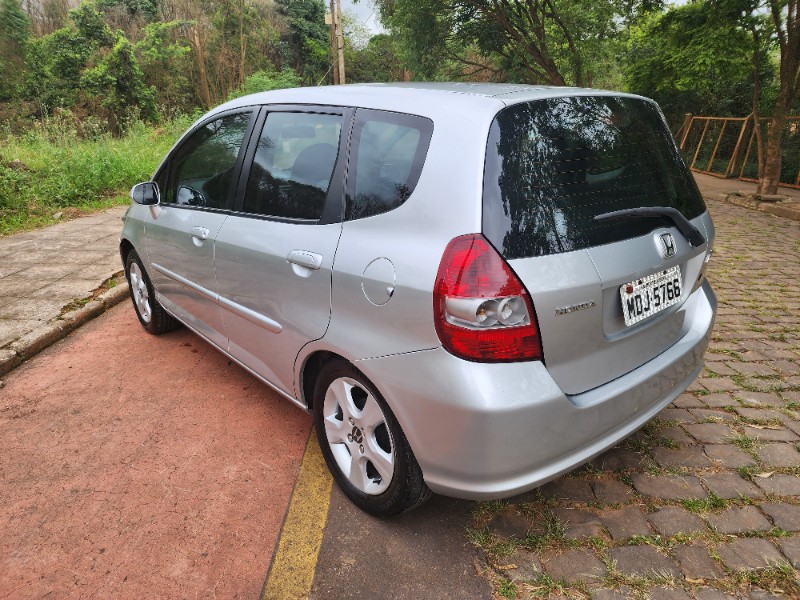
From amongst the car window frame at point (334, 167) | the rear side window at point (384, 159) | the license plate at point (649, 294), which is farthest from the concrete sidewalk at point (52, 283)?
the license plate at point (649, 294)

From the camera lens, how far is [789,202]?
33.2 ft

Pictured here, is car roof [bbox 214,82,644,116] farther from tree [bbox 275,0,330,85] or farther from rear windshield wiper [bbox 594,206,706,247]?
tree [bbox 275,0,330,85]

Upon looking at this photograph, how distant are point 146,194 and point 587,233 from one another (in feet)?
9.50

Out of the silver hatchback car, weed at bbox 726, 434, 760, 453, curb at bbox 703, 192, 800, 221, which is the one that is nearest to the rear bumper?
the silver hatchback car

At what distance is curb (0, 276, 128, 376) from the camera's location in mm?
3910

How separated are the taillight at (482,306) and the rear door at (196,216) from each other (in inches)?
63.8

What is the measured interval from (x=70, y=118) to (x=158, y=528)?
19.2m

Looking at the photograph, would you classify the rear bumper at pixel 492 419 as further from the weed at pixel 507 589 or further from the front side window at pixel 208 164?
the front side window at pixel 208 164

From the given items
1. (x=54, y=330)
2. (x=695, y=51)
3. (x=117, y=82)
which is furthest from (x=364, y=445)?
(x=117, y=82)

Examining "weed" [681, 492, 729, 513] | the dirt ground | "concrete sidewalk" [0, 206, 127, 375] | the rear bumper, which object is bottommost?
the dirt ground

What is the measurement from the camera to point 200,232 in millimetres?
3080

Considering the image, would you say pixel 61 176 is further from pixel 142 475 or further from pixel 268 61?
pixel 268 61

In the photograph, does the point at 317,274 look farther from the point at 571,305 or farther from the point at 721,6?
the point at 721,6

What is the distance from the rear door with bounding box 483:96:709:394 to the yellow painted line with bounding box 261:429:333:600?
118 cm
